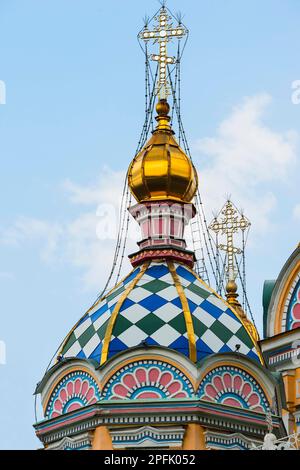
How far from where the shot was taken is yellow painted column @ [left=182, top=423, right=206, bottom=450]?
19859 millimetres

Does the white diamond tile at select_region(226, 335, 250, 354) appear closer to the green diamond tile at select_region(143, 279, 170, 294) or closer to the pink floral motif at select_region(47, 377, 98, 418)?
the green diamond tile at select_region(143, 279, 170, 294)

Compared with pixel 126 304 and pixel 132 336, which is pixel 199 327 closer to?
pixel 132 336

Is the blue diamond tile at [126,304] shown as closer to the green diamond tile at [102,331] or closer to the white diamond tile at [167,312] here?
the green diamond tile at [102,331]

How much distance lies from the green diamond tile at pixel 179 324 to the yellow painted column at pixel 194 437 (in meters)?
1.40

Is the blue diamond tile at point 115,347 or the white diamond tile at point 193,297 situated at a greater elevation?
the white diamond tile at point 193,297

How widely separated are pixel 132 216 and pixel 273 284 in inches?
201

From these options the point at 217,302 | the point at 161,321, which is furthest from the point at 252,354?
the point at 161,321

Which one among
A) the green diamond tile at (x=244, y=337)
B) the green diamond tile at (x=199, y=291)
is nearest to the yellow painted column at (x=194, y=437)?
the green diamond tile at (x=244, y=337)

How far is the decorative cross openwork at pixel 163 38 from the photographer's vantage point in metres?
24.1

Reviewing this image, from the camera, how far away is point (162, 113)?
23750 millimetres

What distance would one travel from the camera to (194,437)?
19.9 m

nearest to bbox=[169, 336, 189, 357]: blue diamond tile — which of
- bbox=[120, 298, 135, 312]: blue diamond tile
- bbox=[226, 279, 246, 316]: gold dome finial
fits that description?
bbox=[120, 298, 135, 312]: blue diamond tile
